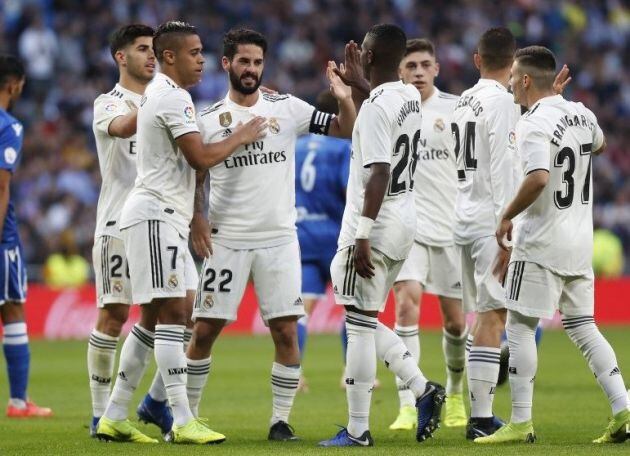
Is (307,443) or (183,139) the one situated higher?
(183,139)

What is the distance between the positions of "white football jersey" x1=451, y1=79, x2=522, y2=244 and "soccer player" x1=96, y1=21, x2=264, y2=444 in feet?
4.93

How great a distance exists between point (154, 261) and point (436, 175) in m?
2.92

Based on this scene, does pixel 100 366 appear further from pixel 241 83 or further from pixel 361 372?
pixel 241 83

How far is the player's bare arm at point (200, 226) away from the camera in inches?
328

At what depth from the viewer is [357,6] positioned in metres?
28.8

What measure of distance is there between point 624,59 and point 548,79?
23.2m

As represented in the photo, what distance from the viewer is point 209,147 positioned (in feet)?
26.4

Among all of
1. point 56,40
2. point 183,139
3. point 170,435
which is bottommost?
point 170,435

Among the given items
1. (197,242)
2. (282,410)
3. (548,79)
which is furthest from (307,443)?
(548,79)

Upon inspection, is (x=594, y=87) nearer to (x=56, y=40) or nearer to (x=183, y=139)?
(x=56, y=40)

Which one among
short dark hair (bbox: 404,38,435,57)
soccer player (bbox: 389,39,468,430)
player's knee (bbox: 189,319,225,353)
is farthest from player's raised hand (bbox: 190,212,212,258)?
short dark hair (bbox: 404,38,435,57)

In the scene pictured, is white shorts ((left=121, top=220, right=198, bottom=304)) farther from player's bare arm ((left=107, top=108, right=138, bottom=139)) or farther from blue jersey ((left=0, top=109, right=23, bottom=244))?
blue jersey ((left=0, top=109, right=23, bottom=244))

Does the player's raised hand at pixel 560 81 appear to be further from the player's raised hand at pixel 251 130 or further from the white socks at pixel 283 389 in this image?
the white socks at pixel 283 389

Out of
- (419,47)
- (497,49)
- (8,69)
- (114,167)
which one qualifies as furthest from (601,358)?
(8,69)
